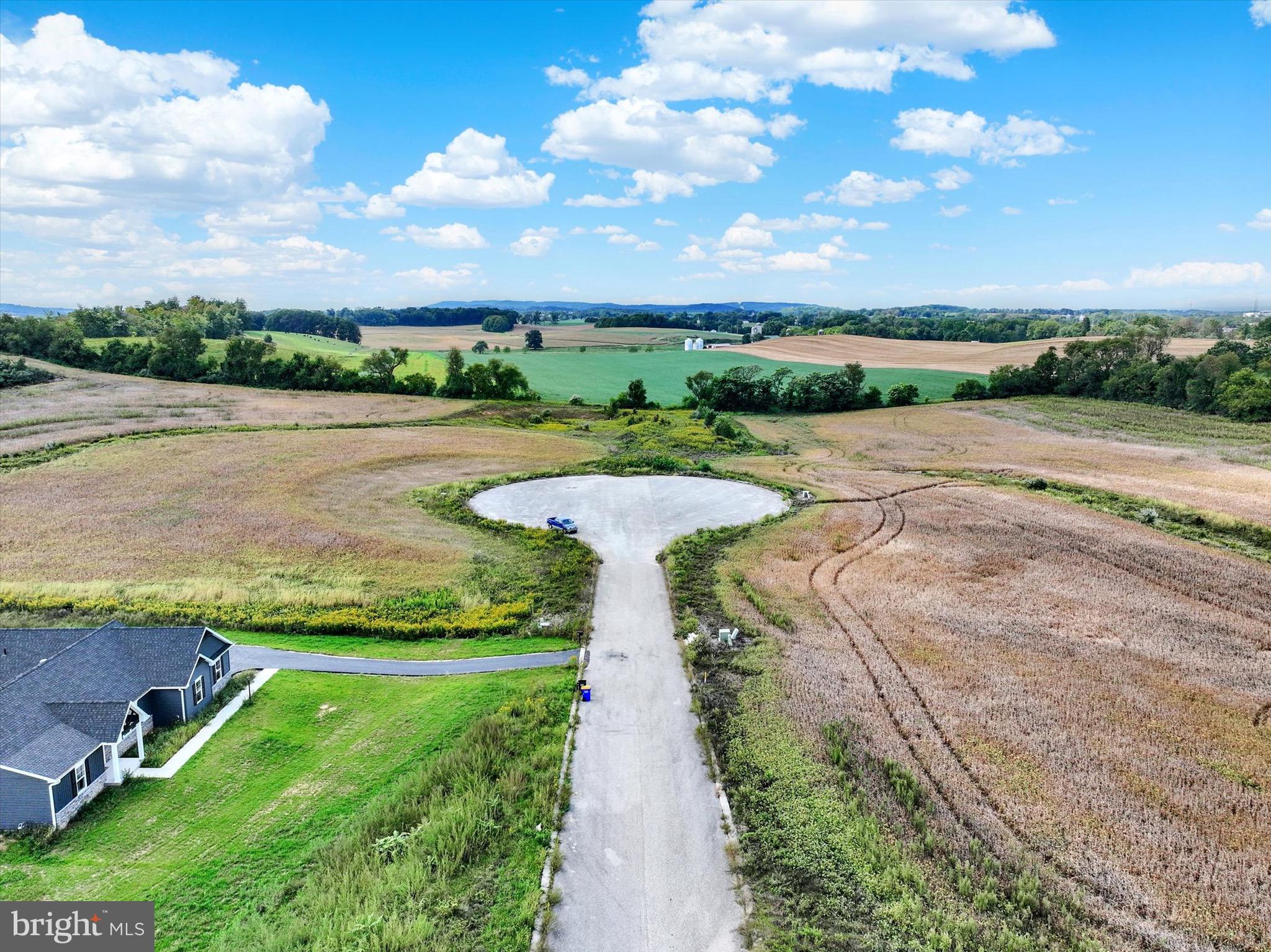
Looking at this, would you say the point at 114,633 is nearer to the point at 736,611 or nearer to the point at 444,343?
the point at 736,611

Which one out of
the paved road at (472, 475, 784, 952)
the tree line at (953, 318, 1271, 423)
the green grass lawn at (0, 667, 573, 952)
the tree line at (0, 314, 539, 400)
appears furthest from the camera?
the tree line at (0, 314, 539, 400)

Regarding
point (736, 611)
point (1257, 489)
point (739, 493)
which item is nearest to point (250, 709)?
point (736, 611)

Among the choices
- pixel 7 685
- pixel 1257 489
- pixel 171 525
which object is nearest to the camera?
pixel 7 685

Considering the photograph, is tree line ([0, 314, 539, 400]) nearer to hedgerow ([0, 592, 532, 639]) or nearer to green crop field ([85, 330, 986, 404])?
green crop field ([85, 330, 986, 404])

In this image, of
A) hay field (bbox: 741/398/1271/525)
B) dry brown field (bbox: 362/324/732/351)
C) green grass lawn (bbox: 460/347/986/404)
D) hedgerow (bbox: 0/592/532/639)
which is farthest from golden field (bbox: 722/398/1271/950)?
dry brown field (bbox: 362/324/732/351)

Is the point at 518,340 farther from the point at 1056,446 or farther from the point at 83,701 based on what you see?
the point at 83,701

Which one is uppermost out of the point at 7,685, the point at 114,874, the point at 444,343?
the point at 444,343

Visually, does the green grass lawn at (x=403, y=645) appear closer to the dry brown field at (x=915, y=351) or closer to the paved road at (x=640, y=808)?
the paved road at (x=640, y=808)
